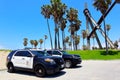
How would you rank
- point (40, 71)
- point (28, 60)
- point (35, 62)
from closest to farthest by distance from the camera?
point (40, 71) < point (35, 62) < point (28, 60)

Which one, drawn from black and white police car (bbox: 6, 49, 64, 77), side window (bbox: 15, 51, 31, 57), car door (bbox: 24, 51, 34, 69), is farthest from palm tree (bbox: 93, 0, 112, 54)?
car door (bbox: 24, 51, 34, 69)

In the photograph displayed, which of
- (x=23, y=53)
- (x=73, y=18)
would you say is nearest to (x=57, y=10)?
(x=73, y=18)

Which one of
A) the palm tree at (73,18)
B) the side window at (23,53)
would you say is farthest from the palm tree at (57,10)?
the side window at (23,53)

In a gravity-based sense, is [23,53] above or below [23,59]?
above

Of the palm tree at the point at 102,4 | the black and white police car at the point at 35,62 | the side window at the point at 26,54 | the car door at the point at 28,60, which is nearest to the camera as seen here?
the black and white police car at the point at 35,62

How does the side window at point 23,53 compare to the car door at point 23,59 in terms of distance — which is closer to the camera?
the car door at point 23,59

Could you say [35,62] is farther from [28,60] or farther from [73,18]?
[73,18]

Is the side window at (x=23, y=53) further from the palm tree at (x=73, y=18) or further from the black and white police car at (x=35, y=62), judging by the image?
the palm tree at (x=73, y=18)

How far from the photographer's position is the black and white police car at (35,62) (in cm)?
1467

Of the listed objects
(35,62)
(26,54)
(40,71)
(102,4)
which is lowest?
(40,71)

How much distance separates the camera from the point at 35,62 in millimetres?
15055

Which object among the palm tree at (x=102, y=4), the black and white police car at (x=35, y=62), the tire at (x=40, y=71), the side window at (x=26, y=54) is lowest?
the tire at (x=40, y=71)

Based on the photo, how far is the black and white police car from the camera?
14.7m

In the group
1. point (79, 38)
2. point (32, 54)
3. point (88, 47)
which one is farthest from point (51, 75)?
point (79, 38)
